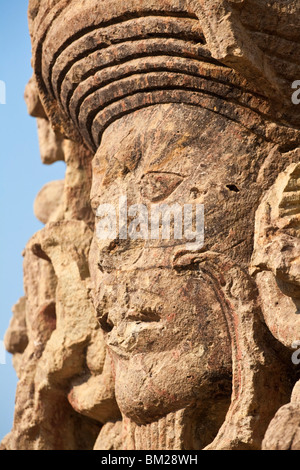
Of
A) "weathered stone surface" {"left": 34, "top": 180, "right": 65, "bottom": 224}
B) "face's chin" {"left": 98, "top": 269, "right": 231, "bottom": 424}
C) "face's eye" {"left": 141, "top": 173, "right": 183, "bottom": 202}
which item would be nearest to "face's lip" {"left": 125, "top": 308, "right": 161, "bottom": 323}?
"face's chin" {"left": 98, "top": 269, "right": 231, "bottom": 424}

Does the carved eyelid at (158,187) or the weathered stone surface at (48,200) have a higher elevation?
the weathered stone surface at (48,200)

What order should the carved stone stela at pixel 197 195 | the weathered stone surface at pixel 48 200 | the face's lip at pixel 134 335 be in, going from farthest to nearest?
the weathered stone surface at pixel 48 200, the face's lip at pixel 134 335, the carved stone stela at pixel 197 195

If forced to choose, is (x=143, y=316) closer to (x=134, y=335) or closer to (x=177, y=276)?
(x=134, y=335)

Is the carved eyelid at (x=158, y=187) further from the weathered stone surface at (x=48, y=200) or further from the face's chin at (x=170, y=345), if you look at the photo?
the weathered stone surface at (x=48, y=200)

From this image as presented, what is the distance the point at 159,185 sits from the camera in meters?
3.61

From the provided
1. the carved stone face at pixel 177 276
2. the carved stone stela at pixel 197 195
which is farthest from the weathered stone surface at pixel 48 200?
the carved stone face at pixel 177 276

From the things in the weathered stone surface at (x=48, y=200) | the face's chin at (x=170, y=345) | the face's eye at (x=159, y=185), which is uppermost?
the weathered stone surface at (x=48, y=200)

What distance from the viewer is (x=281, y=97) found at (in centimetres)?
350

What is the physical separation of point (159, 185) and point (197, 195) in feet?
0.56

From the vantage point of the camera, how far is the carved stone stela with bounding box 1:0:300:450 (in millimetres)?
3377

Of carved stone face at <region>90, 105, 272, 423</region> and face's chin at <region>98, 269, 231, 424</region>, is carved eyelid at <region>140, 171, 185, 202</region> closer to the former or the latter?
carved stone face at <region>90, 105, 272, 423</region>

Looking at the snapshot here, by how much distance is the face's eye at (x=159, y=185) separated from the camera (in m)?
3.59

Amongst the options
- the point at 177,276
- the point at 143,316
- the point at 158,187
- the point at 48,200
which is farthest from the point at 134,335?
the point at 48,200
